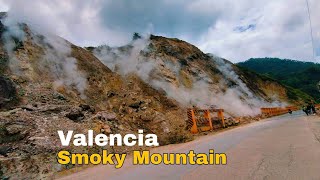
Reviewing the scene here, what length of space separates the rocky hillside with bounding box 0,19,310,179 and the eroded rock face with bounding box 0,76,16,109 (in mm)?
38

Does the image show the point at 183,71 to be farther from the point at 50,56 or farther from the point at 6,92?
the point at 6,92

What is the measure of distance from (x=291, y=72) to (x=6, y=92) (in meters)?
152

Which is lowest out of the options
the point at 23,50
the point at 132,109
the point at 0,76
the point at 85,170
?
the point at 85,170

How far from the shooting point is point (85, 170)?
1047 centimetres

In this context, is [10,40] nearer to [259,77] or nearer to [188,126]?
[188,126]

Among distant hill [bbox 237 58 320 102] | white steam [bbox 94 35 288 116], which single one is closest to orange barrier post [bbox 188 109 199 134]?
white steam [bbox 94 35 288 116]

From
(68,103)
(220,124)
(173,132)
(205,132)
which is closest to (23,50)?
(68,103)

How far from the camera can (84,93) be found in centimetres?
2039

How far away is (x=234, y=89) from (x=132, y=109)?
29.0 metres

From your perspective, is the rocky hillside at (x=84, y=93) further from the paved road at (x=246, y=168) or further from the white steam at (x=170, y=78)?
the paved road at (x=246, y=168)

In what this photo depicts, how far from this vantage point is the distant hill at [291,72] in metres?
130

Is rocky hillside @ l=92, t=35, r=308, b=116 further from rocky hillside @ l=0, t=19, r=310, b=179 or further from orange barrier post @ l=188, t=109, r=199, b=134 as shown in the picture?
orange barrier post @ l=188, t=109, r=199, b=134

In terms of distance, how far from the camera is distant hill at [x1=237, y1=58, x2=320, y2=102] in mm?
130462

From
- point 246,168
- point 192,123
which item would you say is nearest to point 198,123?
point 192,123
